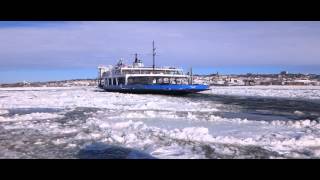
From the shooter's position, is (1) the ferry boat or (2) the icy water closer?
(2) the icy water

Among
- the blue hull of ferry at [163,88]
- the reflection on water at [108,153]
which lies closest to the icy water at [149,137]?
the reflection on water at [108,153]

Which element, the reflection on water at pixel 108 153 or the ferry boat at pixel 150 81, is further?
the ferry boat at pixel 150 81

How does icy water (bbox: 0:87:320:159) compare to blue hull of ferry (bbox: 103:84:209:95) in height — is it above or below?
Result: below

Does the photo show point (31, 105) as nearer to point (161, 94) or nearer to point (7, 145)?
point (7, 145)

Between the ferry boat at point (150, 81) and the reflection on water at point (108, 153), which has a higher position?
the ferry boat at point (150, 81)

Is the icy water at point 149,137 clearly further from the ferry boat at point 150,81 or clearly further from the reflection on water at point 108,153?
the ferry boat at point 150,81

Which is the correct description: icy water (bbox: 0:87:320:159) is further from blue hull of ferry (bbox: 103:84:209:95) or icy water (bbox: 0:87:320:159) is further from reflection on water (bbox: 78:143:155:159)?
blue hull of ferry (bbox: 103:84:209:95)

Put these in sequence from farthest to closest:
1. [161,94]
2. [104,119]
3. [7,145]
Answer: [161,94] < [104,119] < [7,145]

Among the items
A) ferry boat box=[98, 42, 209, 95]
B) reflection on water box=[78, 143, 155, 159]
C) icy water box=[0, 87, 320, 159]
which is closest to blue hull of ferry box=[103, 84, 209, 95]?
ferry boat box=[98, 42, 209, 95]

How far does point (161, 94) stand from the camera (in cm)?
1156

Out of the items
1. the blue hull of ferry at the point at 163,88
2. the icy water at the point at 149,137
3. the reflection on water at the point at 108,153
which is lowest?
the reflection on water at the point at 108,153
